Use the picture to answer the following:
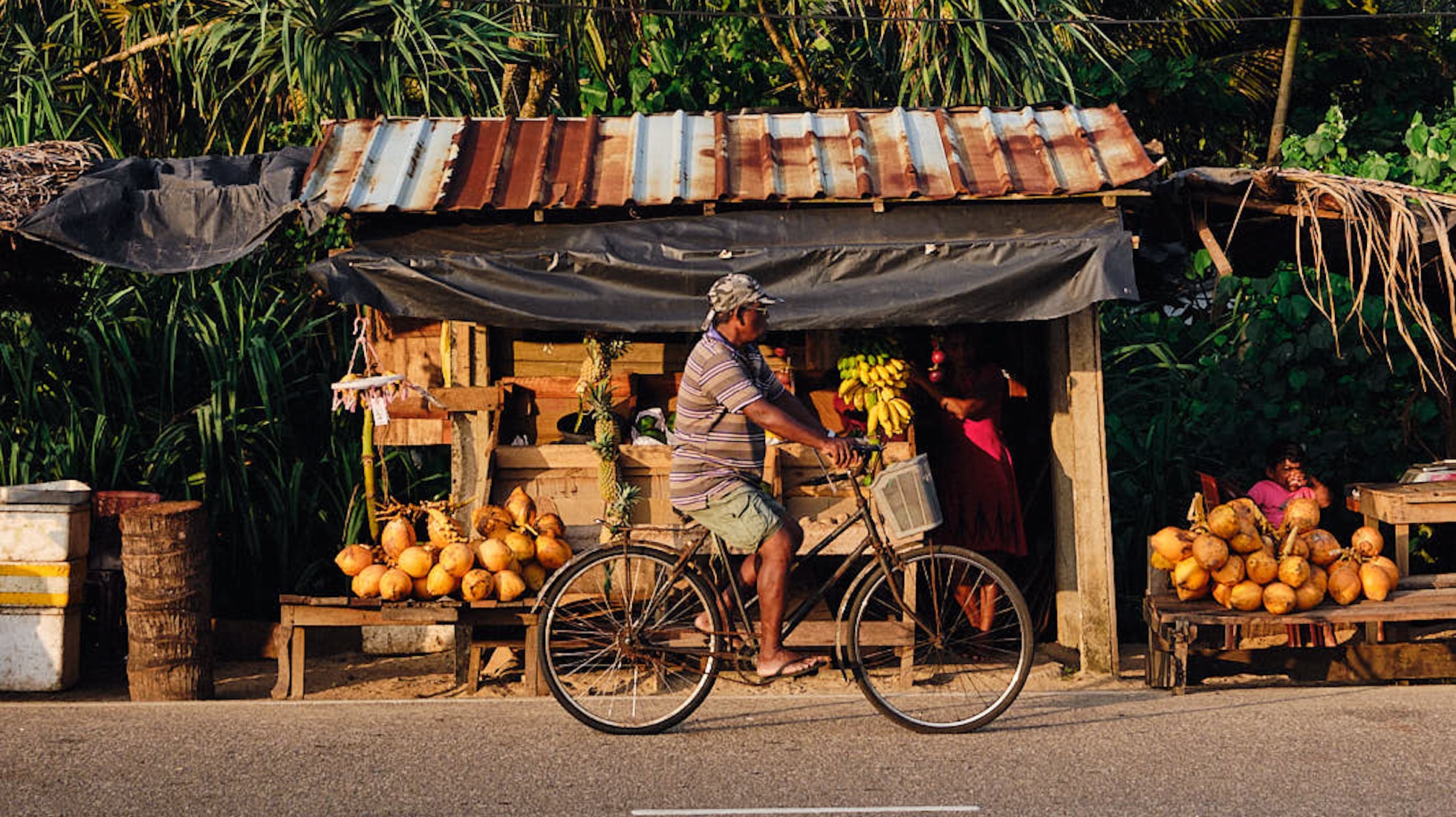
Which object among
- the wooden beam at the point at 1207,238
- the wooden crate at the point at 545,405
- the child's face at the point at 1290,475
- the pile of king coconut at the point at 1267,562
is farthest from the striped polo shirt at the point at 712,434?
the child's face at the point at 1290,475

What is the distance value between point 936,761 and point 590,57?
34.5 feet

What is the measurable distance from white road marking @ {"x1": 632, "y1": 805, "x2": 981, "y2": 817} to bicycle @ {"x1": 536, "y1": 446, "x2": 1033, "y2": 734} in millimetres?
1112

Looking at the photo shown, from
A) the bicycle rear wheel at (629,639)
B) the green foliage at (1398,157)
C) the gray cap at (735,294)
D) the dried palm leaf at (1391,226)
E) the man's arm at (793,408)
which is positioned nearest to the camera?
the gray cap at (735,294)

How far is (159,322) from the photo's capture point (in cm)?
1152

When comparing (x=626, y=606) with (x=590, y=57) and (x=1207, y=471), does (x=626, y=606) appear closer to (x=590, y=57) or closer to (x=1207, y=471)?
(x=1207, y=471)

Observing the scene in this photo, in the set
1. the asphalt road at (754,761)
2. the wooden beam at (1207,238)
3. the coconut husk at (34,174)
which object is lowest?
the asphalt road at (754,761)

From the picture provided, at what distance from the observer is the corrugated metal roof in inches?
333

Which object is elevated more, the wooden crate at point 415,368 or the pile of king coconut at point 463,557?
the wooden crate at point 415,368

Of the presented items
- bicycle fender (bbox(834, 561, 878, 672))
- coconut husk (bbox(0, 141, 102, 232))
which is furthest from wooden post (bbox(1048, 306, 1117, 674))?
coconut husk (bbox(0, 141, 102, 232))

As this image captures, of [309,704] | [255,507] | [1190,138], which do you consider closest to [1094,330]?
[309,704]

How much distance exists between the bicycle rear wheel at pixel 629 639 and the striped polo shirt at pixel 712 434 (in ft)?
1.17

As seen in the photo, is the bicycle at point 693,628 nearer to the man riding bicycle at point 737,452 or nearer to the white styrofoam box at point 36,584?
the man riding bicycle at point 737,452

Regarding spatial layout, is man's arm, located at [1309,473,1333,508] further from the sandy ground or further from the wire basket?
the wire basket

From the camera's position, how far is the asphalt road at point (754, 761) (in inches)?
221
